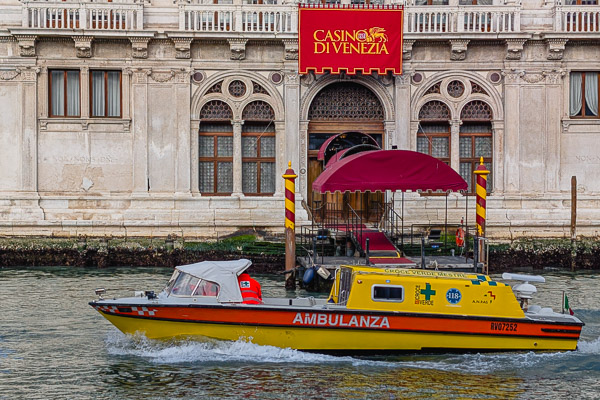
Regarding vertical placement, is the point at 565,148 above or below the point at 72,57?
below

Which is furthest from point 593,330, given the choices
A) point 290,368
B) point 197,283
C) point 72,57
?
point 72,57

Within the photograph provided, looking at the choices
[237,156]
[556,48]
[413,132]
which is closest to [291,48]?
[237,156]

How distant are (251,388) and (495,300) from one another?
4.78 m

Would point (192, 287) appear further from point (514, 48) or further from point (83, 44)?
point (514, 48)

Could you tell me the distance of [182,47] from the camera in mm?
31625

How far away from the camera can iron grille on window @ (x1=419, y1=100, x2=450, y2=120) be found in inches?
1284

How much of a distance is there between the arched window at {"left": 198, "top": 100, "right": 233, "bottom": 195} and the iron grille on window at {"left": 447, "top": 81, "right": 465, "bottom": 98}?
6.93 m

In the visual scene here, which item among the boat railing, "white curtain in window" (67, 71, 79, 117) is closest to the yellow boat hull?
the boat railing

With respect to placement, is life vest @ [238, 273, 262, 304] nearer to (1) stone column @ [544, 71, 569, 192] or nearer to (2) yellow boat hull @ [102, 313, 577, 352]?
(2) yellow boat hull @ [102, 313, 577, 352]

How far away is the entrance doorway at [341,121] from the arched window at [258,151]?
1.23 meters

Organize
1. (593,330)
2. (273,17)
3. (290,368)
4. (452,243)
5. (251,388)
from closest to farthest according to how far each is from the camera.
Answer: (251,388) < (290,368) < (593,330) < (452,243) < (273,17)

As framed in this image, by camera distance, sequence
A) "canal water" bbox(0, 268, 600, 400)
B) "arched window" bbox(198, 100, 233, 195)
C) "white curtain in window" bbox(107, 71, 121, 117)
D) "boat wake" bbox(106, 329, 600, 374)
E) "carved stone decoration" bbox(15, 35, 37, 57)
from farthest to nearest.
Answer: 1. "arched window" bbox(198, 100, 233, 195)
2. "white curtain in window" bbox(107, 71, 121, 117)
3. "carved stone decoration" bbox(15, 35, 37, 57)
4. "boat wake" bbox(106, 329, 600, 374)
5. "canal water" bbox(0, 268, 600, 400)

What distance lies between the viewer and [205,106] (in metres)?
32.2

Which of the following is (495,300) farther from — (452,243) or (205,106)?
(205,106)
